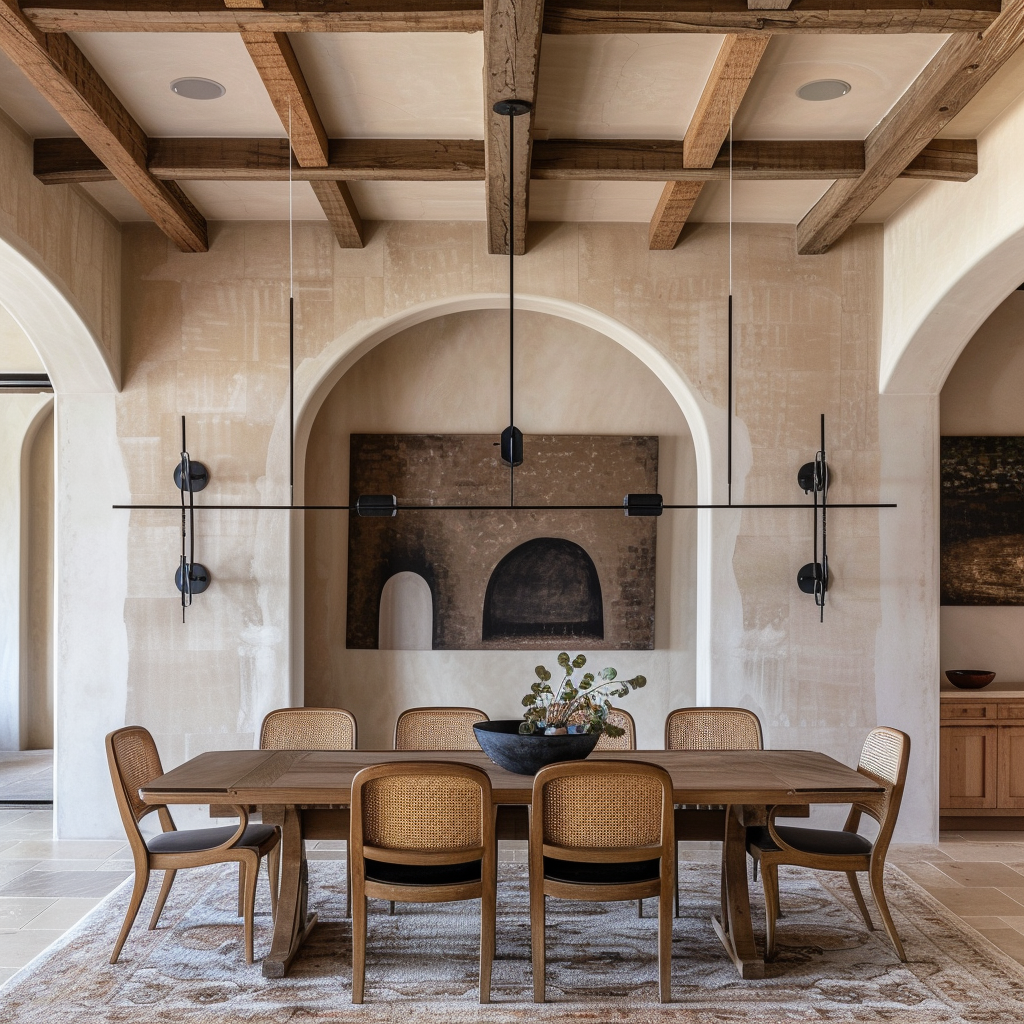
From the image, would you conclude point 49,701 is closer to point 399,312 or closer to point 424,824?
point 399,312

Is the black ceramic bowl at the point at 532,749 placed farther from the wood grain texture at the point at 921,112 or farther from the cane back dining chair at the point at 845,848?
the wood grain texture at the point at 921,112

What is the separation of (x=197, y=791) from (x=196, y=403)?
9.30ft

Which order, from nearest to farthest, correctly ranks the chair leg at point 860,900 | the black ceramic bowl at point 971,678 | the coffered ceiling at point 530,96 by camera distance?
the coffered ceiling at point 530,96, the chair leg at point 860,900, the black ceramic bowl at point 971,678

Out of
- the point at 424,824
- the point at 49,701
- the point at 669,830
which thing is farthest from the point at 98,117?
the point at 49,701

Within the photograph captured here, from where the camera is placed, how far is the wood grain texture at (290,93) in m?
3.63

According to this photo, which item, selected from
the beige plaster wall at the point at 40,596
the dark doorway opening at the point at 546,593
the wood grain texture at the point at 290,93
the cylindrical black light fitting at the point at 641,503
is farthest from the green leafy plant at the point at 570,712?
the beige plaster wall at the point at 40,596

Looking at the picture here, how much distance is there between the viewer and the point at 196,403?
588cm

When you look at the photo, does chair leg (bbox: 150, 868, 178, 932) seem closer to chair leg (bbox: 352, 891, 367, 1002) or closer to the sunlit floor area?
chair leg (bbox: 352, 891, 367, 1002)

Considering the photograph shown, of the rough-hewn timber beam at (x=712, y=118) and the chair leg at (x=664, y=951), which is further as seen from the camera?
the rough-hewn timber beam at (x=712, y=118)

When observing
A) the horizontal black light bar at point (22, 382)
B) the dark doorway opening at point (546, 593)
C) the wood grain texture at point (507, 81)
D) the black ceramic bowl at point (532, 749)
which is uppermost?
the wood grain texture at point (507, 81)

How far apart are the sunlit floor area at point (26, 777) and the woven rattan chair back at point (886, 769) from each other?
16.9 feet

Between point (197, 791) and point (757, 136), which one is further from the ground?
point (757, 136)

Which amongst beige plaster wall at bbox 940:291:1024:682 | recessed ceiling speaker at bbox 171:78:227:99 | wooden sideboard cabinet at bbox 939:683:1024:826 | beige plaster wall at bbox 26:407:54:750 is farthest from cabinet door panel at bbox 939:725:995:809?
beige plaster wall at bbox 26:407:54:750

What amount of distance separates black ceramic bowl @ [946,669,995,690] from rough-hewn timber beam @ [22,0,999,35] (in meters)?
3.97
